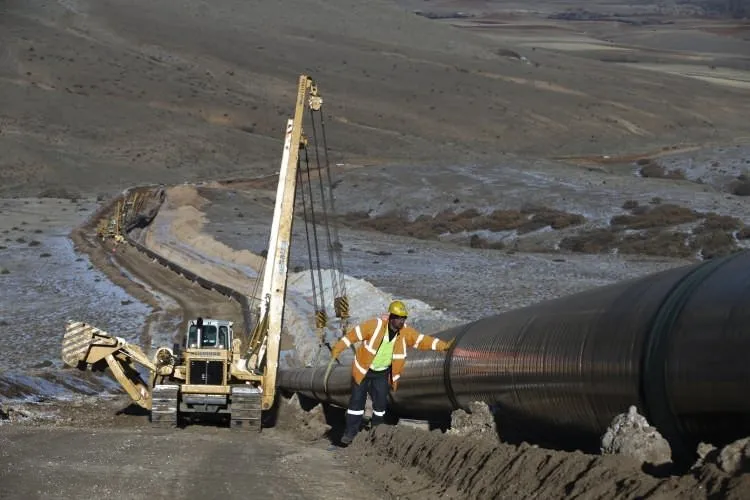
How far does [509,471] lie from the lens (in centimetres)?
1226

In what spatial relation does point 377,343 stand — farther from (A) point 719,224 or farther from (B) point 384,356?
(A) point 719,224

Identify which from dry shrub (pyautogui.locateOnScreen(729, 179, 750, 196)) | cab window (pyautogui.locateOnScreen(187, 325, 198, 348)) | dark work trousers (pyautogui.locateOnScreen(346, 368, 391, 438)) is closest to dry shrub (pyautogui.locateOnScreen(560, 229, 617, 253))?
dry shrub (pyautogui.locateOnScreen(729, 179, 750, 196))

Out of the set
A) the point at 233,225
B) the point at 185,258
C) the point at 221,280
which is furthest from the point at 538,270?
the point at 233,225

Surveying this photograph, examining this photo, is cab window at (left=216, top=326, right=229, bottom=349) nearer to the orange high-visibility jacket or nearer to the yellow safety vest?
the orange high-visibility jacket

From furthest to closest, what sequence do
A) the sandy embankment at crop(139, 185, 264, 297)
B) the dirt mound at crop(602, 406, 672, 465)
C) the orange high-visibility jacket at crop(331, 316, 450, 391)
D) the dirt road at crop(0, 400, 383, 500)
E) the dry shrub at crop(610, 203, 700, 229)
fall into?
the dry shrub at crop(610, 203, 700, 229) → the sandy embankment at crop(139, 185, 264, 297) → the orange high-visibility jacket at crop(331, 316, 450, 391) → the dirt road at crop(0, 400, 383, 500) → the dirt mound at crop(602, 406, 672, 465)

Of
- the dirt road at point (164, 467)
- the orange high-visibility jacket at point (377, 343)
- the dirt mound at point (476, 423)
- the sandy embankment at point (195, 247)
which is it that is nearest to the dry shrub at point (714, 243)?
the sandy embankment at point (195, 247)

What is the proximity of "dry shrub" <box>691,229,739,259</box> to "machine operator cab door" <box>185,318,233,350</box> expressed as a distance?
34.6 metres

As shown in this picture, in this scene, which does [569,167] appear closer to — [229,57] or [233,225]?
[233,225]

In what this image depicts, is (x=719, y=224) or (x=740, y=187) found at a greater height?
(x=719, y=224)

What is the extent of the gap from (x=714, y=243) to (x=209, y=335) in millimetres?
37498

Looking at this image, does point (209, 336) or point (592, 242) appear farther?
point (592, 242)

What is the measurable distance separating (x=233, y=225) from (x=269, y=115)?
212ft

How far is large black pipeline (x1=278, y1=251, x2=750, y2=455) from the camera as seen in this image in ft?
32.7

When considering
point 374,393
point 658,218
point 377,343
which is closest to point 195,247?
point 658,218
